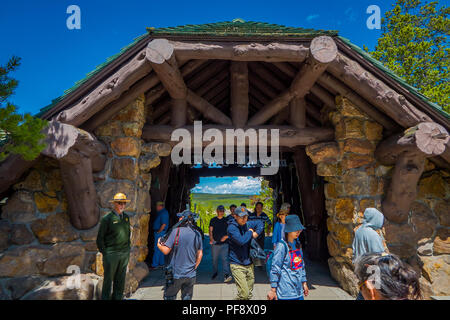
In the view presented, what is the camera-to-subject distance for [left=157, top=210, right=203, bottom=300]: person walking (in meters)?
3.21

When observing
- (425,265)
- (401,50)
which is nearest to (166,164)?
(425,265)

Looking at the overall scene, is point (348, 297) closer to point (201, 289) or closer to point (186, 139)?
point (201, 289)

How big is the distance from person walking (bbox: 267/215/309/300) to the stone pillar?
2225 millimetres

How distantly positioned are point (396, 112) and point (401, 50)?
11205 mm

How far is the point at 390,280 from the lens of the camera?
55.7 inches

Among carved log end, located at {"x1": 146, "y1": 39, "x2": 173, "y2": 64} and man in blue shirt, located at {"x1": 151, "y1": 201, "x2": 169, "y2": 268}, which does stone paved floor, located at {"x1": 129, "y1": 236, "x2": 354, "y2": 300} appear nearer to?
man in blue shirt, located at {"x1": 151, "y1": 201, "x2": 169, "y2": 268}

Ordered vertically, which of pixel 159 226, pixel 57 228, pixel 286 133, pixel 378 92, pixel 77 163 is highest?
pixel 378 92

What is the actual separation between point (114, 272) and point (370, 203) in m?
4.28

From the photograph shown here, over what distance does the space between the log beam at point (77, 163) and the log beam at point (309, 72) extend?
9.48ft

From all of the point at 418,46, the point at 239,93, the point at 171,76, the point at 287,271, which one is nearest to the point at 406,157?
the point at 287,271

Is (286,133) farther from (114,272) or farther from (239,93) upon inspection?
(114,272)

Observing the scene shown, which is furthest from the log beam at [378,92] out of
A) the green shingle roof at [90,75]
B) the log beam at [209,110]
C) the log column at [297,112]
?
the green shingle roof at [90,75]

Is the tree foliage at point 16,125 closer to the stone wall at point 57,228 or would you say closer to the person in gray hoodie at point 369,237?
the stone wall at point 57,228

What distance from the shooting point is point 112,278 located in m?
3.54
